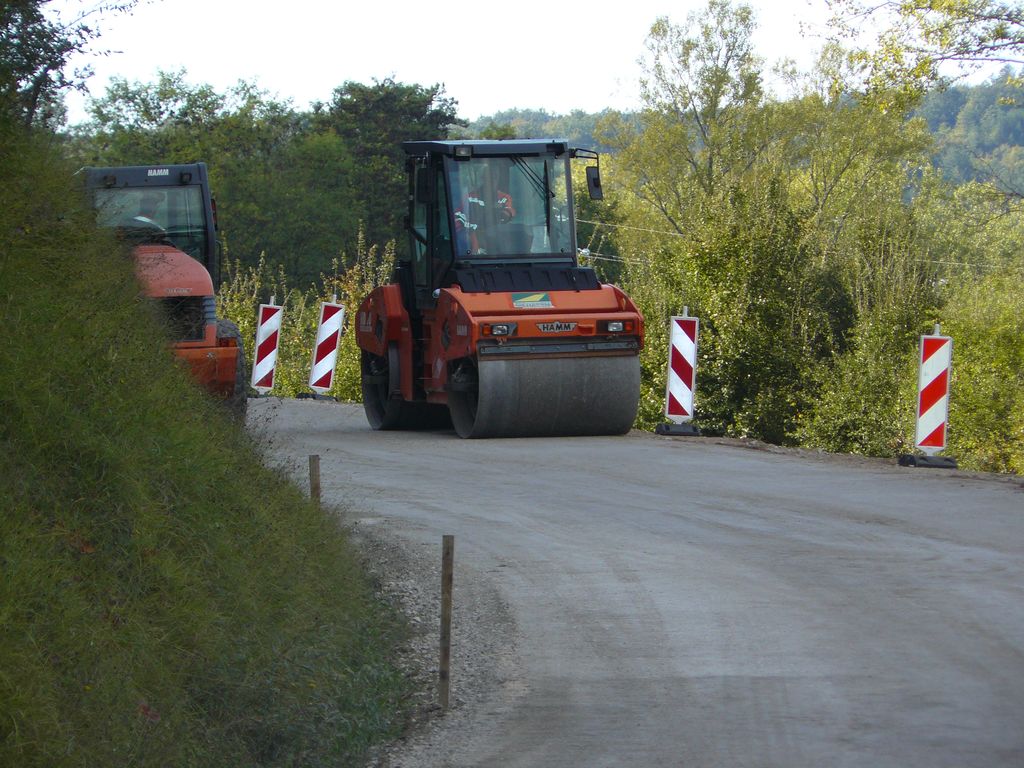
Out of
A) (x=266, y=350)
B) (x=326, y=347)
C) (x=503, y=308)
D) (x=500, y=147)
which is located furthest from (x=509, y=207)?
(x=266, y=350)

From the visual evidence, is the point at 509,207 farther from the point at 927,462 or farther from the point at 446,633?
the point at 446,633

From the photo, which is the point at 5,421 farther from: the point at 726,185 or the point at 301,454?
the point at 726,185

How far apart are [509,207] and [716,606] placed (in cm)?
1052

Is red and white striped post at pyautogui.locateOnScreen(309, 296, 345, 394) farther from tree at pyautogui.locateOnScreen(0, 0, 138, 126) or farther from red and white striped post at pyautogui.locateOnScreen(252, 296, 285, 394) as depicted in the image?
tree at pyautogui.locateOnScreen(0, 0, 138, 126)

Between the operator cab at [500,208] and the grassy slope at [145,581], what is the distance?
937 centimetres

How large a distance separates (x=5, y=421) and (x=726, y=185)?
23615 millimetres

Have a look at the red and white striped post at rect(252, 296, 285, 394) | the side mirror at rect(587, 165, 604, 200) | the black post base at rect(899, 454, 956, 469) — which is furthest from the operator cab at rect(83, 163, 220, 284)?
the black post base at rect(899, 454, 956, 469)

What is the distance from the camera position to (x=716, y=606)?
28.6 feet

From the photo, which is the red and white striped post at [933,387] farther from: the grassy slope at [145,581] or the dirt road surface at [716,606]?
the grassy slope at [145,581]

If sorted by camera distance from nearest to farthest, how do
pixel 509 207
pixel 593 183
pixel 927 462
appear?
pixel 927 462 → pixel 593 183 → pixel 509 207

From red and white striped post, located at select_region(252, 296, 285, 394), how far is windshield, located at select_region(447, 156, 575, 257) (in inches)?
361

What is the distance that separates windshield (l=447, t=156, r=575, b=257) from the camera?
18406mm

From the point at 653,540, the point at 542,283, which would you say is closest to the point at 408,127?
the point at 542,283

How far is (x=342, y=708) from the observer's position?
6.43 m
